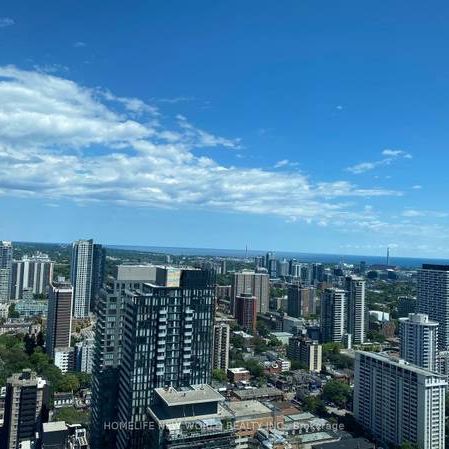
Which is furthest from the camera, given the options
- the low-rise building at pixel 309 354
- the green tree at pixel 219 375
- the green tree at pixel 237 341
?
the green tree at pixel 237 341

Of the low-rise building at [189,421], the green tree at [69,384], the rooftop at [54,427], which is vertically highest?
the low-rise building at [189,421]

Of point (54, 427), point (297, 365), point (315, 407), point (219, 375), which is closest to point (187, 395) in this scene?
point (54, 427)

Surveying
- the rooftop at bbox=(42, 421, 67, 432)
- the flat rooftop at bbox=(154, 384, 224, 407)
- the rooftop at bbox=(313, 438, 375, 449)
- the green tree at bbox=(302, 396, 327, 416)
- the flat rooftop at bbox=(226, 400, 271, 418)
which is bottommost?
the green tree at bbox=(302, 396, 327, 416)

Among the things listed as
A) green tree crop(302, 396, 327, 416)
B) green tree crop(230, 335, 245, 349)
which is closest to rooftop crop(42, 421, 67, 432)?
green tree crop(302, 396, 327, 416)

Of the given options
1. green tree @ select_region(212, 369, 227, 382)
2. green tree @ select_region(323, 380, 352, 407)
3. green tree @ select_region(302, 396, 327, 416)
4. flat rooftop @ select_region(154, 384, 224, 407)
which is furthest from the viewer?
green tree @ select_region(212, 369, 227, 382)

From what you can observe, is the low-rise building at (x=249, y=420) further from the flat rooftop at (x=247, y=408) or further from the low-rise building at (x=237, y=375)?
the low-rise building at (x=237, y=375)

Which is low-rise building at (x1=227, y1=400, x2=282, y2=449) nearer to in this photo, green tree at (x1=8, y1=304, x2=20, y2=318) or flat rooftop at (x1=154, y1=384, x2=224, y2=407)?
flat rooftop at (x1=154, y1=384, x2=224, y2=407)

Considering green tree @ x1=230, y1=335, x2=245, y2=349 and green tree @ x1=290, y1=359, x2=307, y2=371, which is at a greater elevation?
green tree @ x1=230, y1=335, x2=245, y2=349

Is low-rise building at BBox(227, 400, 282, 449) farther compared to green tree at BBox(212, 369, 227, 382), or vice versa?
green tree at BBox(212, 369, 227, 382)

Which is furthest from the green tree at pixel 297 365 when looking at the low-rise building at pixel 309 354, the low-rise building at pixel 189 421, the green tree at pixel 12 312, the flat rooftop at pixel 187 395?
the green tree at pixel 12 312
